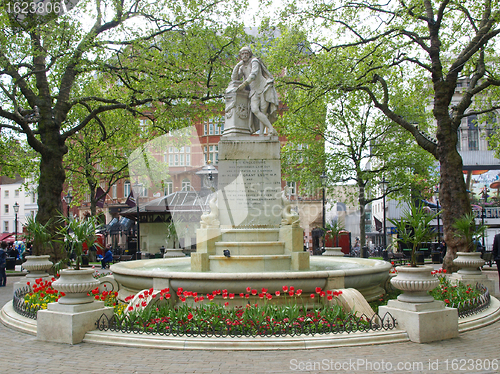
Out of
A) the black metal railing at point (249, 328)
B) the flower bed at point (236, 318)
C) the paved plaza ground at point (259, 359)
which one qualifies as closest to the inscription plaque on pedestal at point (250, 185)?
the flower bed at point (236, 318)

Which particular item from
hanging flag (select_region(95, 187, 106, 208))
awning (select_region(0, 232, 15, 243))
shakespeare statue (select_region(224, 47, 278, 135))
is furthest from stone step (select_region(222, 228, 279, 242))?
awning (select_region(0, 232, 15, 243))

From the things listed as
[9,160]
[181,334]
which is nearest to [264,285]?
[181,334]

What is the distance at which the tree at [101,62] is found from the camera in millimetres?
16844

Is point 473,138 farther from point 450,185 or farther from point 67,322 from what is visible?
point 67,322

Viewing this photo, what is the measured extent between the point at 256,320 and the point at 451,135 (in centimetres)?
1198

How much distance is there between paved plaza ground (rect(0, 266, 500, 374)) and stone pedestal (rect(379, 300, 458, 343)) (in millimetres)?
149

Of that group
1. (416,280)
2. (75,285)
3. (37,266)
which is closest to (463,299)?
(416,280)

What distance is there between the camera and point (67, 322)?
6867mm

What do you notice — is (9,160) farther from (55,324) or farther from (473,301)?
(473,301)

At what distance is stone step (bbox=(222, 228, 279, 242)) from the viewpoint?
35.2 ft

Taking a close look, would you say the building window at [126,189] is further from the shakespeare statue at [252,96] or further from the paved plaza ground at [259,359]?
the paved plaza ground at [259,359]

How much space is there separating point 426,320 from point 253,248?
14.9ft

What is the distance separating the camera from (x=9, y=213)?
69.1 meters

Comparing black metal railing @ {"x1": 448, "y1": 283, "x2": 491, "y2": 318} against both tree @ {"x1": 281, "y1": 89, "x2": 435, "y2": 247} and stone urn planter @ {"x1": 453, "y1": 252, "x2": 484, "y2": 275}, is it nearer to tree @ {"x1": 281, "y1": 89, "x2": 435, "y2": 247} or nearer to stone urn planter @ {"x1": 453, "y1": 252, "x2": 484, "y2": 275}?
stone urn planter @ {"x1": 453, "y1": 252, "x2": 484, "y2": 275}
